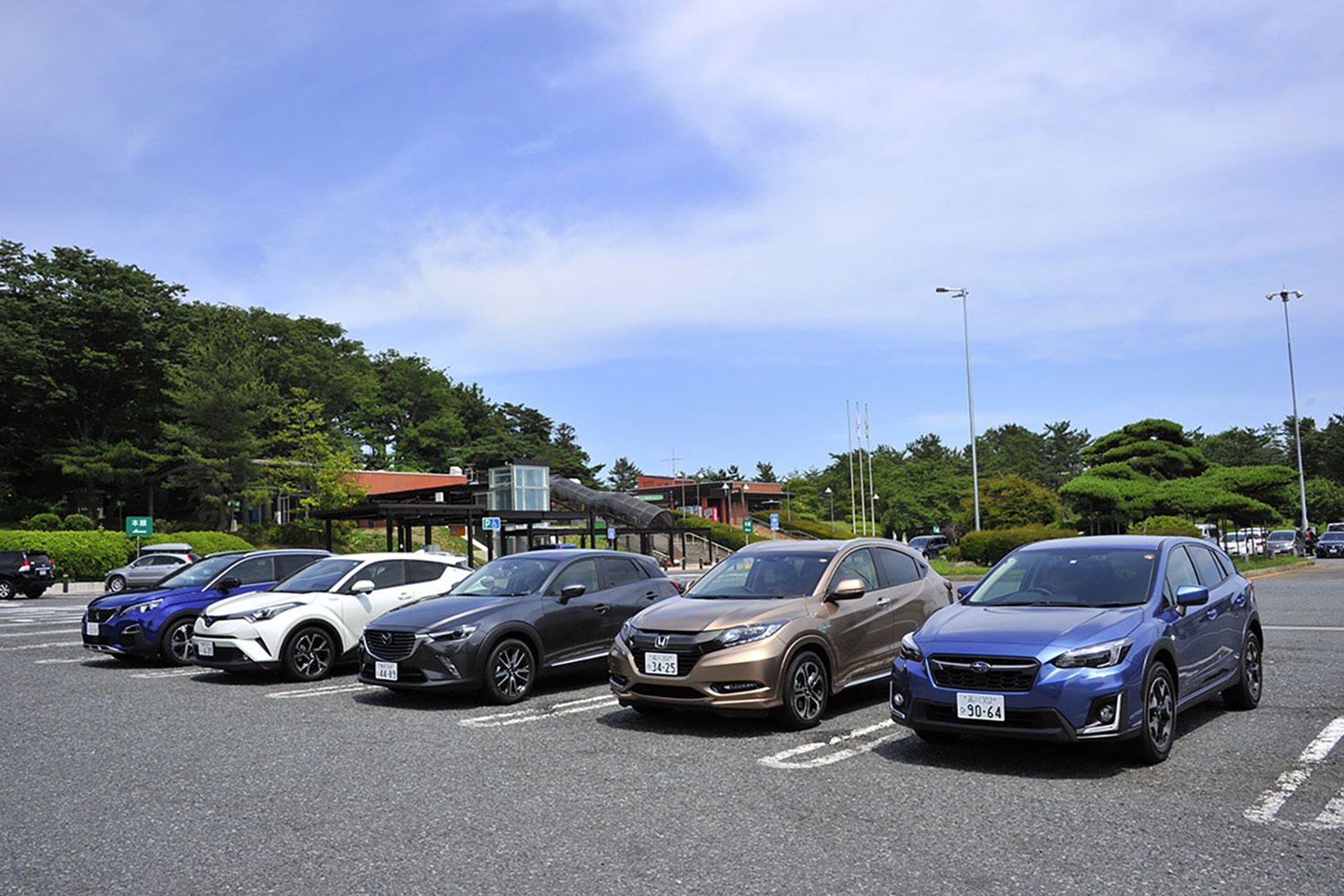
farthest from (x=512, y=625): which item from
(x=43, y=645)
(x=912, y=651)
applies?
(x=43, y=645)

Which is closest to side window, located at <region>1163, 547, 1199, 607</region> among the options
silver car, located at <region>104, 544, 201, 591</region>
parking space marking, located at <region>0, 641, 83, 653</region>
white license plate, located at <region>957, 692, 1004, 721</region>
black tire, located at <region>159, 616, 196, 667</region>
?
white license plate, located at <region>957, 692, 1004, 721</region>

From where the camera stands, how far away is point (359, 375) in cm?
7844

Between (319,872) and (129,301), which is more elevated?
(129,301)

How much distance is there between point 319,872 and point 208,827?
125 cm

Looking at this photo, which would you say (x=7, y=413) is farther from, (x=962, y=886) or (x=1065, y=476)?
(x=1065, y=476)

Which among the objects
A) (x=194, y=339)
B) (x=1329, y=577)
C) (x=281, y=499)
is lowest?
(x=1329, y=577)

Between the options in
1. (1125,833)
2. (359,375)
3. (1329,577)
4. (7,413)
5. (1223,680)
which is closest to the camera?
(1125,833)

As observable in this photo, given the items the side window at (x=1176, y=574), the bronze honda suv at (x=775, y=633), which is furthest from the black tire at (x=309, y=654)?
the side window at (x=1176, y=574)

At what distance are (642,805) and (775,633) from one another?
2366 mm

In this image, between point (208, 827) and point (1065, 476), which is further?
point (1065, 476)

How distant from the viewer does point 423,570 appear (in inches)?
498

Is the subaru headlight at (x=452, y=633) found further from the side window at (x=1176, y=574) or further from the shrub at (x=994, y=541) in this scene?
the shrub at (x=994, y=541)

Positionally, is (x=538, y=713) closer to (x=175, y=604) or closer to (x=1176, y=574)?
(x=1176, y=574)

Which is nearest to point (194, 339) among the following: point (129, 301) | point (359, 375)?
point (129, 301)
